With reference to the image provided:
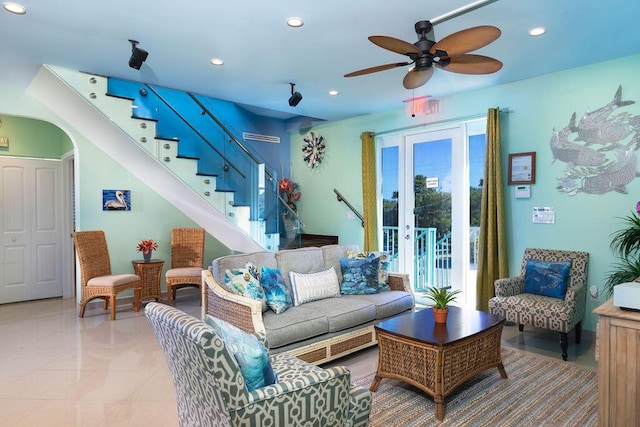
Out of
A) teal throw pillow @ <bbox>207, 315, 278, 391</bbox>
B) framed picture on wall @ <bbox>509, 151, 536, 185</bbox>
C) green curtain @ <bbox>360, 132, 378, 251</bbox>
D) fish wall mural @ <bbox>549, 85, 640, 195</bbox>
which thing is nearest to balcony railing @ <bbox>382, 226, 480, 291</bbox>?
green curtain @ <bbox>360, 132, 378, 251</bbox>

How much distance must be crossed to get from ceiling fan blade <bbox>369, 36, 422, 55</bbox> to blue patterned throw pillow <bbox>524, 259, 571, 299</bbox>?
8.84ft

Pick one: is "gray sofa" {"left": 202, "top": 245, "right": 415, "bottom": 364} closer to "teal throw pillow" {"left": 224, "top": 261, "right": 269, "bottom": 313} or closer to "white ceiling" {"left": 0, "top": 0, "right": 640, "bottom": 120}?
"teal throw pillow" {"left": 224, "top": 261, "right": 269, "bottom": 313}

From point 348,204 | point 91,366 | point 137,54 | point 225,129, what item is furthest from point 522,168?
point 91,366

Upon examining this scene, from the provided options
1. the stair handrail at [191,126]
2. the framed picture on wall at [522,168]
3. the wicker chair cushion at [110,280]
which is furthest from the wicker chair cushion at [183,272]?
the framed picture on wall at [522,168]

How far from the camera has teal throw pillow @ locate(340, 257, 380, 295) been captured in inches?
160

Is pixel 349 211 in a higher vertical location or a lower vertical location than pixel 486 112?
lower

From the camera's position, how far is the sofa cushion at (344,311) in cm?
341

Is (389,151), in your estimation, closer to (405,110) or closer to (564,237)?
(405,110)

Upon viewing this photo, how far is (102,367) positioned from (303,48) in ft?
10.8

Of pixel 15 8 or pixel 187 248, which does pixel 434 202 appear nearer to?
pixel 187 248

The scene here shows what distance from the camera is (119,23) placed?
3174 millimetres

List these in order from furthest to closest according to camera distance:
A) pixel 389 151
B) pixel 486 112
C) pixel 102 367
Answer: pixel 389 151 < pixel 486 112 < pixel 102 367

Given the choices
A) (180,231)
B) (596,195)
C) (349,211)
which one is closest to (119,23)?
(180,231)

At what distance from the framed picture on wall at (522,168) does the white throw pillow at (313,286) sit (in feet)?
8.01
